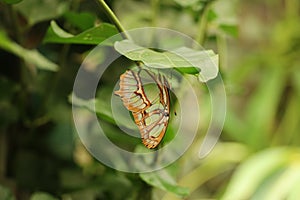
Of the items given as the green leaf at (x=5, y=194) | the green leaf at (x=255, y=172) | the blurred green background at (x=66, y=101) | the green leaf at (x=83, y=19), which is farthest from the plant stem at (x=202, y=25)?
the green leaf at (x=255, y=172)

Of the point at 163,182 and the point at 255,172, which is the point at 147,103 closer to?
the point at 163,182

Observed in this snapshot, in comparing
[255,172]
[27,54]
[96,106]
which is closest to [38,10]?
[27,54]

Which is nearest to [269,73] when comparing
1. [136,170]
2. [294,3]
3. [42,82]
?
[294,3]

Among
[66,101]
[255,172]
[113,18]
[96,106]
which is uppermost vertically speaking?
[113,18]

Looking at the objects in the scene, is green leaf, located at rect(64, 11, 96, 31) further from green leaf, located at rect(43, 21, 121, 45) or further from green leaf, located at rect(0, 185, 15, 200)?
green leaf, located at rect(0, 185, 15, 200)

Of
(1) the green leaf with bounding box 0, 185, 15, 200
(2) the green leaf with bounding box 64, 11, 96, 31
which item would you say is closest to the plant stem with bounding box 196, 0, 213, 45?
(2) the green leaf with bounding box 64, 11, 96, 31

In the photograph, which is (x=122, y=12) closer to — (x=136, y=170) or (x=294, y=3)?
(x=136, y=170)
